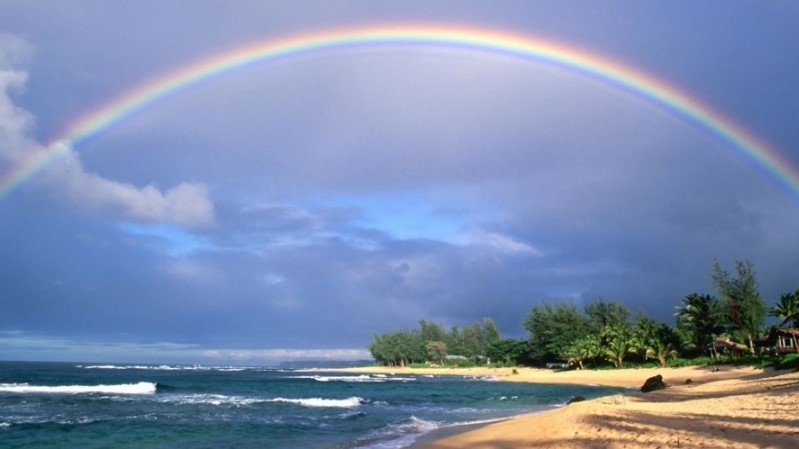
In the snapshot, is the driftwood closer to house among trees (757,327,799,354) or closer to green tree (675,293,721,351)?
house among trees (757,327,799,354)

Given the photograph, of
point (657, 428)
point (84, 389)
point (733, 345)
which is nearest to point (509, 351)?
→ point (733, 345)

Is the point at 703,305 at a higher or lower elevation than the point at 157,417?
higher

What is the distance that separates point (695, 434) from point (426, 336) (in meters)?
162

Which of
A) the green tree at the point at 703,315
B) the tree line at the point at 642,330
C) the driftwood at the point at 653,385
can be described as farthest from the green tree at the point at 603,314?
the driftwood at the point at 653,385

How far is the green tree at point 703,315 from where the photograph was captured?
64.2 meters

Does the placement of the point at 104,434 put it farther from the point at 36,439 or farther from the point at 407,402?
the point at 407,402

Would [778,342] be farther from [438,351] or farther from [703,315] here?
[438,351]

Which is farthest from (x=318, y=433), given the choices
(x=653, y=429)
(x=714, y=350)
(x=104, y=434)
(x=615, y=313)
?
(x=615, y=313)

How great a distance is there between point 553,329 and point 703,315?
37.9 metres

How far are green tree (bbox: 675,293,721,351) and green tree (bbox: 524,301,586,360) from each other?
95.8ft

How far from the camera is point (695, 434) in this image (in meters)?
13.9

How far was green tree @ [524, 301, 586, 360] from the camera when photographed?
99.2m

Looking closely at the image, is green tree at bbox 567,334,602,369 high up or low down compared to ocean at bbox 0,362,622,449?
up

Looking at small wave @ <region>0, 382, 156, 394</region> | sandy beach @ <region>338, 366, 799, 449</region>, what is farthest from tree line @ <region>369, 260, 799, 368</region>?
small wave @ <region>0, 382, 156, 394</region>
